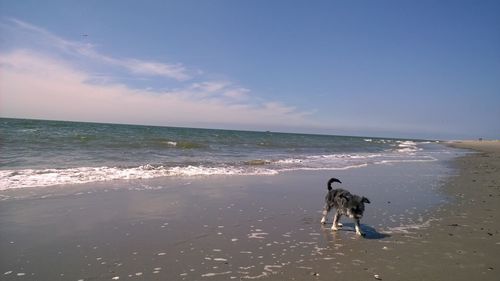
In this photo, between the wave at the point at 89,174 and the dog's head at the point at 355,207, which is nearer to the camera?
the dog's head at the point at 355,207

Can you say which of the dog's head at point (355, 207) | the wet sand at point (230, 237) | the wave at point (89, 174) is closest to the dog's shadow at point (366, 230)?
the wet sand at point (230, 237)

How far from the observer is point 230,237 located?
582cm

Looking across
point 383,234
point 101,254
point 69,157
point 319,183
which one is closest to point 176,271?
point 101,254

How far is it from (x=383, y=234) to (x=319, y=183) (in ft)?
18.7

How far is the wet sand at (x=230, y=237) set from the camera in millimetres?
4449

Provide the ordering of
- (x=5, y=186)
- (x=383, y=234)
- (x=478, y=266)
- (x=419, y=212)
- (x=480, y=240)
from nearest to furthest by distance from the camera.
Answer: (x=478, y=266), (x=480, y=240), (x=383, y=234), (x=419, y=212), (x=5, y=186)

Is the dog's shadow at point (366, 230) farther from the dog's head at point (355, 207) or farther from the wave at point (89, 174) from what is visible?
the wave at point (89, 174)

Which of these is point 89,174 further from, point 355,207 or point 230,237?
point 355,207

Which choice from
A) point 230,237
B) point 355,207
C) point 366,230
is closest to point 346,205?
point 355,207

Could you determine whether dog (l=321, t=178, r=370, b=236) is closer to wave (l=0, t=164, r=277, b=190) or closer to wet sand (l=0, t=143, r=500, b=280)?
wet sand (l=0, t=143, r=500, b=280)

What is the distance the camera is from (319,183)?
39.3ft

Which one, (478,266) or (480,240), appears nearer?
(478,266)

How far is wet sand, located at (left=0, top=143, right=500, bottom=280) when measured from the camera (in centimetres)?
445

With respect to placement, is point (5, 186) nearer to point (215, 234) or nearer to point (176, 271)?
point (215, 234)
